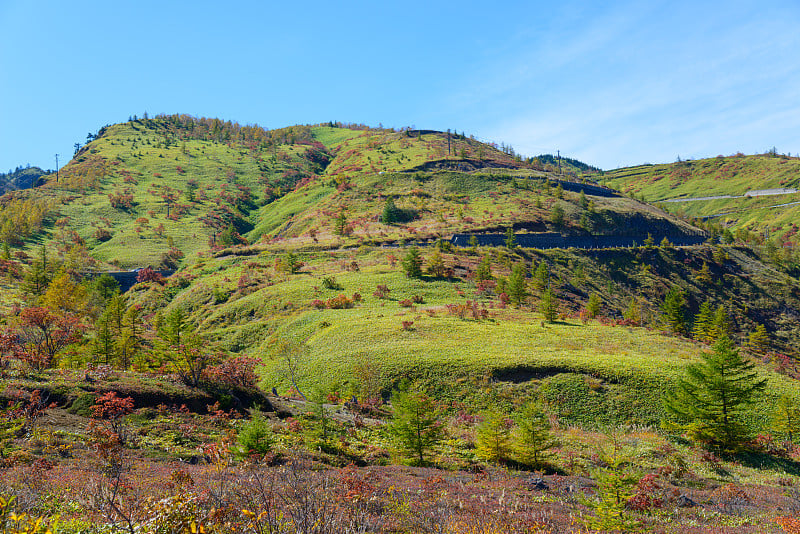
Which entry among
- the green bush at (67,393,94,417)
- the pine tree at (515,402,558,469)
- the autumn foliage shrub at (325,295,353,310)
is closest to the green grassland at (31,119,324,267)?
the autumn foliage shrub at (325,295,353,310)

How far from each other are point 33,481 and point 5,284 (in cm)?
8063

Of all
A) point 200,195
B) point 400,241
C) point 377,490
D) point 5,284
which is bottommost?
point 377,490

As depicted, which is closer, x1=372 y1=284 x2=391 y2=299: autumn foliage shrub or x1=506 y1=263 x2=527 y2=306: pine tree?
x1=506 y1=263 x2=527 y2=306: pine tree

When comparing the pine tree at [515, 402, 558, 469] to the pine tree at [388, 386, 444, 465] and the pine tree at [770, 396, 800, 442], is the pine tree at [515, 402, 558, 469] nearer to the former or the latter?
the pine tree at [388, 386, 444, 465]

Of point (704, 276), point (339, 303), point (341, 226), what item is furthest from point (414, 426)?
point (704, 276)

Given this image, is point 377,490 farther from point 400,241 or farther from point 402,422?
point 400,241

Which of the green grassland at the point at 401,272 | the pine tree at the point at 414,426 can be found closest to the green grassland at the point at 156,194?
the green grassland at the point at 401,272

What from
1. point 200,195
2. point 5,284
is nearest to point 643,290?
point 5,284

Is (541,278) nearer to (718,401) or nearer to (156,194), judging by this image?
(718,401)

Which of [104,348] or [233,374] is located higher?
[104,348]

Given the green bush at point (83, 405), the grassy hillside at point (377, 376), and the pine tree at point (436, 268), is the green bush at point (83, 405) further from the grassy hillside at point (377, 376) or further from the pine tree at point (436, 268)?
the pine tree at point (436, 268)

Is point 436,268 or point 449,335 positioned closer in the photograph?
point 449,335

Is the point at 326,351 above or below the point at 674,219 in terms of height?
below

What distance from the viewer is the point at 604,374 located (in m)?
30.5
